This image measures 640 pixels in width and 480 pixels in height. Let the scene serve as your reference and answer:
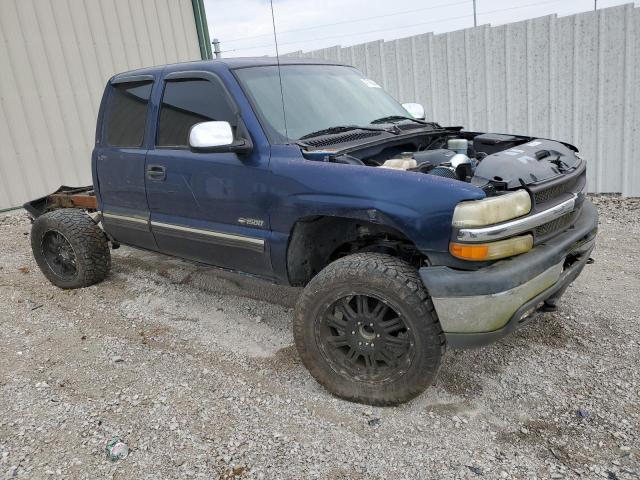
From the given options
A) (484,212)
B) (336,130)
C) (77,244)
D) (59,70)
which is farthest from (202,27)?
(484,212)

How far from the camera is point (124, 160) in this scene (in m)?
4.14

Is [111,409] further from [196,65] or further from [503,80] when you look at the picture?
[503,80]

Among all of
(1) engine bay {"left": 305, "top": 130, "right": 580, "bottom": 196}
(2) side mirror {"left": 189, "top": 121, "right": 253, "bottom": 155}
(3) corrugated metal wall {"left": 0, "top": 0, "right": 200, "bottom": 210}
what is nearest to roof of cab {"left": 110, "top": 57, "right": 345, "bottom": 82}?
(2) side mirror {"left": 189, "top": 121, "right": 253, "bottom": 155}

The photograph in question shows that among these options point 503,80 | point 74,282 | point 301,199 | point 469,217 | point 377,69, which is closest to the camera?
point 469,217

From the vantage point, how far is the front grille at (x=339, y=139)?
3243 mm

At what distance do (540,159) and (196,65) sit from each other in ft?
7.86

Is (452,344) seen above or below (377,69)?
below

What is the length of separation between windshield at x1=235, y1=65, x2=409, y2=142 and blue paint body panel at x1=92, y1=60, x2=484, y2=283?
11 centimetres

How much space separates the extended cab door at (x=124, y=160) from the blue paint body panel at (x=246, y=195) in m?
0.01

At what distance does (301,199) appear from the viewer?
3014mm

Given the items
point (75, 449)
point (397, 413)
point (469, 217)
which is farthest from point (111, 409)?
point (469, 217)

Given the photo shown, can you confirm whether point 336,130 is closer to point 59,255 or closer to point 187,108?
point 187,108

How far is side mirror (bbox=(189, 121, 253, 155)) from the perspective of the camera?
308 centimetres

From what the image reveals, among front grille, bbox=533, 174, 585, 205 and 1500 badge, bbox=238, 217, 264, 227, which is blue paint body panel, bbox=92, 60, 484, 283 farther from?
front grille, bbox=533, 174, 585, 205
